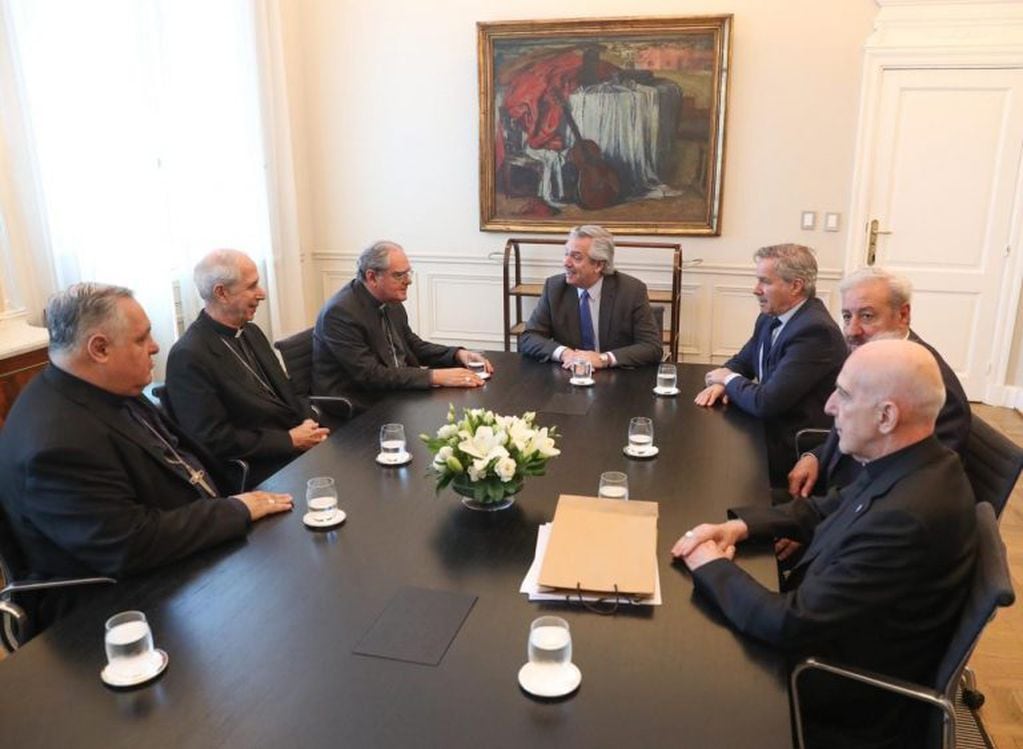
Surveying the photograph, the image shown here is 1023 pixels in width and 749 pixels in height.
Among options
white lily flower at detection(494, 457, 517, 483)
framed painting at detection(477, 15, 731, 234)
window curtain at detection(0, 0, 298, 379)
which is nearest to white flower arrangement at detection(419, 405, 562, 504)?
white lily flower at detection(494, 457, 517, 483)

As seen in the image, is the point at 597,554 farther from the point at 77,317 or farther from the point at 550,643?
the point at 77,317

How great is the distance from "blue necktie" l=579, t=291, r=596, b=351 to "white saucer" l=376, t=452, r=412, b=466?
1.72m

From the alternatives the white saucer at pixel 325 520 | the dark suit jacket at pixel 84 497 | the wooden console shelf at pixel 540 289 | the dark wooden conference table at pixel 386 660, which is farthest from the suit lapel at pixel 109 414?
the wooden console shelf at pixel 540 289

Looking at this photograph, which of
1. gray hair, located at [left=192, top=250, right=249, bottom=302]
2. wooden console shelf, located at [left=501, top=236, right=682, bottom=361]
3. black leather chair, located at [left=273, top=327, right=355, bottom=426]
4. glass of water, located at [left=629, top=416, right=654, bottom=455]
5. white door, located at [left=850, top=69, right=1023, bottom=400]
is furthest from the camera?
wooden console shelf, located at [left=501, top=236, right=682, bottom=361]

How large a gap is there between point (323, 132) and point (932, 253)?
14.7 feet

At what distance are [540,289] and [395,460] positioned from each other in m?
3.50

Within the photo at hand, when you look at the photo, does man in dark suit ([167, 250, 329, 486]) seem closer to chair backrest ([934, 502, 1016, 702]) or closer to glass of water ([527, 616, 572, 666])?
glass of water ([527, 616, 572, 666])

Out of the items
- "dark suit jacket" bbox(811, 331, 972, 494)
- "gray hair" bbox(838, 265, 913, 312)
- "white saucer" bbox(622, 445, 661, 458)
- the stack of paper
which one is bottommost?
"white saucer" bbox(622, 445, 661, 458)

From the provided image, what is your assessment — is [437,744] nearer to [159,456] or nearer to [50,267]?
[159,456]

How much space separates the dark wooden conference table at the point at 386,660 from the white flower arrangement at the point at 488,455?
10cm

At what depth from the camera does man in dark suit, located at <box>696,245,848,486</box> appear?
9.23 ft

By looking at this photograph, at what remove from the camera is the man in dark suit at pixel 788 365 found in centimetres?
281

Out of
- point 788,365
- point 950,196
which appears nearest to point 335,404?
point 788,365

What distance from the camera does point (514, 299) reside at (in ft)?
19.5
